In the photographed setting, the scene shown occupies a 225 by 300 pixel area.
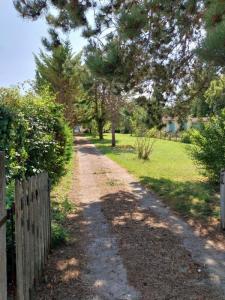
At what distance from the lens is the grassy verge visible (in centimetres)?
625

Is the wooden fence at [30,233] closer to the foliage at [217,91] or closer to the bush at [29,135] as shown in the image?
the bush at [29,135]

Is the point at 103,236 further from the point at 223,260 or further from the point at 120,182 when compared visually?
the point at 120,182

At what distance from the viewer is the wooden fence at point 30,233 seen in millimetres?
3564

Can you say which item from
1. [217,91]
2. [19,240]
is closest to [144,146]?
[217,91]

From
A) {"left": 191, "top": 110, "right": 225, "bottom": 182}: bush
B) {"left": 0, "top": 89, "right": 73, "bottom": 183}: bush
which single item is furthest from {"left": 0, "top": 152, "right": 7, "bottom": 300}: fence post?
{"left": 191, "top": 110, "right": 225, "bottom": 182}: bush

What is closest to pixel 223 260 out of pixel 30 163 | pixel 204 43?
pixel 204 43

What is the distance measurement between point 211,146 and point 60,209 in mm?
5292

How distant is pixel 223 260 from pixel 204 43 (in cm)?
302

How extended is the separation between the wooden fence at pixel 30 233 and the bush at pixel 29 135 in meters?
0.92

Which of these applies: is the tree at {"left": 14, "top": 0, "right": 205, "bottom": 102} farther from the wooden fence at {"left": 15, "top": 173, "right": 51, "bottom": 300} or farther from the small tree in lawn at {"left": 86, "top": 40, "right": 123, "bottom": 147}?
the wooden fence at {"left": 15, "top": 173, "right": 51, "bottom": 300}

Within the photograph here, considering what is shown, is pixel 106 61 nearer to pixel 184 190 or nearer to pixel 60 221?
pixel 60 221

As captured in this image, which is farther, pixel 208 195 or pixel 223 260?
pixel 208 195

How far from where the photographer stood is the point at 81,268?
17.0ft

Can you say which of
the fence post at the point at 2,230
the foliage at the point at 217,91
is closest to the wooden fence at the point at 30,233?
the fence post at the point at 2,230
